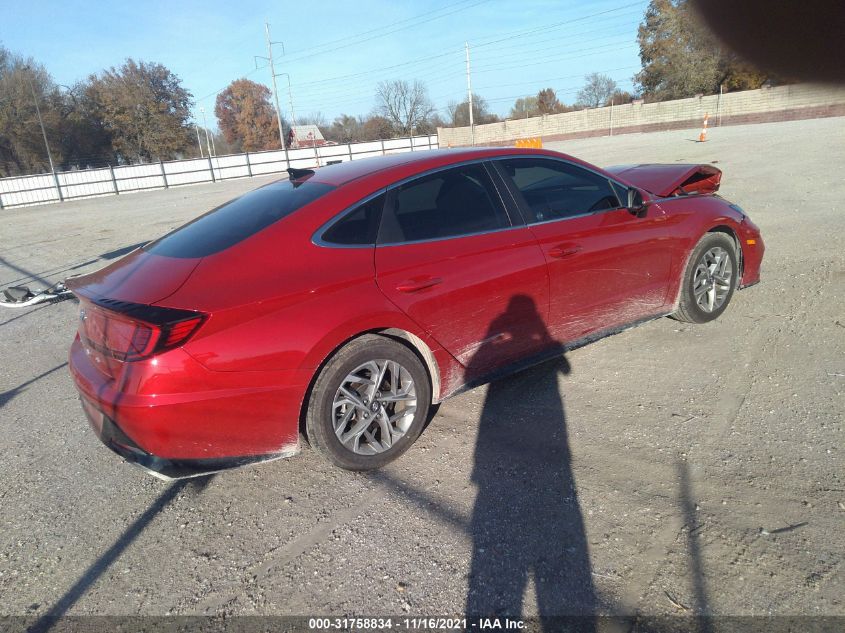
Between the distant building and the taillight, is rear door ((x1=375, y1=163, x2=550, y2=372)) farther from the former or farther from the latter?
the distant building

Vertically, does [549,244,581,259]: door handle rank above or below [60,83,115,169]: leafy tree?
below

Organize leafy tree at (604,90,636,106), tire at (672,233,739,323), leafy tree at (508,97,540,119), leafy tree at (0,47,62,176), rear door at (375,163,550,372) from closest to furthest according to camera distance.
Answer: rear door at (375,163,550,372) → tire at (672,233,739,323) → leafy tree at (0,47,62,176) → leafy tree at (604,90,636,106) → leafy tree at (508,97,540,119)

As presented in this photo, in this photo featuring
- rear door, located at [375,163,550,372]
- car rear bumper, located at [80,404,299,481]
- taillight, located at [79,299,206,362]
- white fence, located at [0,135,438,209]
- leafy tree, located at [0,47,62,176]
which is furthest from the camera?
leafy tree, located at [0,47,62,176]

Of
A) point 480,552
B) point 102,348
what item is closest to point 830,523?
point 480,552

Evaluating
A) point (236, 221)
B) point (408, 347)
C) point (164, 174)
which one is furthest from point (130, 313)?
point (164, 174)

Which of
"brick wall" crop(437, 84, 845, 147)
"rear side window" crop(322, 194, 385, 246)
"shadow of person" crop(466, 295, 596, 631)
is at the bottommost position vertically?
"shadow of person" crop(466, 295, 596, 631)

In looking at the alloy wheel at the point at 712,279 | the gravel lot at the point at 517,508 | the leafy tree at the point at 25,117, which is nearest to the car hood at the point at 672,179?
the alloy wheel at the point at 712,279

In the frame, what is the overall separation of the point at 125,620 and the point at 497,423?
2.14 metres

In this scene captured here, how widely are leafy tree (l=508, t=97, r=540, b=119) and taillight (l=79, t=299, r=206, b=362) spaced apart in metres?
88.5

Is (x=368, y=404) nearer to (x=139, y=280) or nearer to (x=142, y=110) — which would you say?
(x=139, y=280)

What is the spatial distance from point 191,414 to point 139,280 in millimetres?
801

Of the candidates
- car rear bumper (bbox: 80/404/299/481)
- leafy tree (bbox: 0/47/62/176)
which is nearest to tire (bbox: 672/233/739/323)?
car rear bumper (bbox: 80/404/299/481)

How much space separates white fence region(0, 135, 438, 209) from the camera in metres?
29.9

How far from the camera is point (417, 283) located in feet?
10.1
